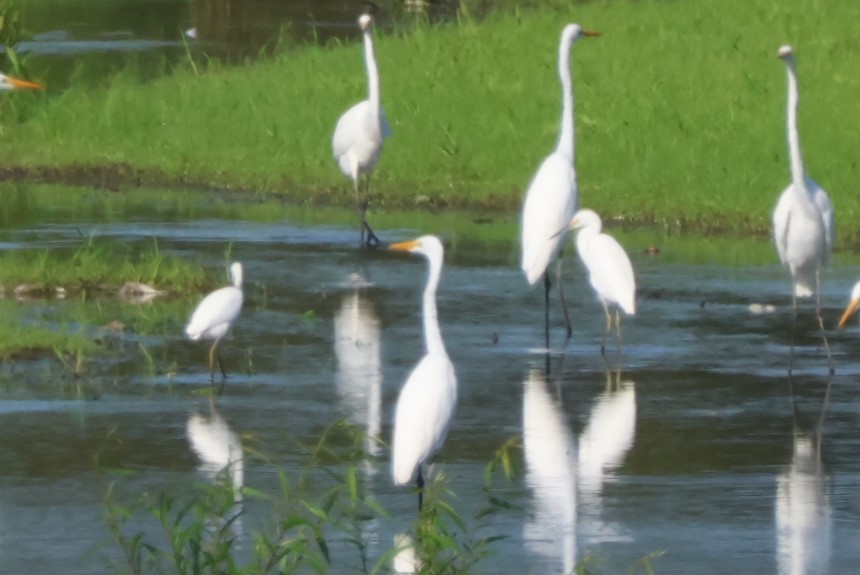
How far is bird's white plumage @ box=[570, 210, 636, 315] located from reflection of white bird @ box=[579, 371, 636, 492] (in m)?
0.78

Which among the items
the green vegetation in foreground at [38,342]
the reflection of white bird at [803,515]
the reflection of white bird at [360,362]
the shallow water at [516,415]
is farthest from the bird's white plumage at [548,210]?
the reflection of white bird at [803,515]

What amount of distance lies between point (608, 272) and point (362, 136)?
17.7 ft

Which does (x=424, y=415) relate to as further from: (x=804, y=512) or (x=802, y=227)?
(x=802, y=227)

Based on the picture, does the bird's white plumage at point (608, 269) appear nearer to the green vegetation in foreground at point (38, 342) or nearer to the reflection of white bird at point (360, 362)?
the reflection of white bird at point (360, 362)

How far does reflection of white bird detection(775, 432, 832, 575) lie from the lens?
7.11 m

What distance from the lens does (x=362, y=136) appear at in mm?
16344

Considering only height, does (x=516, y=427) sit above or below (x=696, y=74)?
below

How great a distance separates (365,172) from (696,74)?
4878 millimetres

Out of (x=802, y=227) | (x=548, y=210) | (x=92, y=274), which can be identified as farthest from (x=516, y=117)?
(x=802, y=227)

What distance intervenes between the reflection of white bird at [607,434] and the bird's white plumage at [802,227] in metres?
1.77

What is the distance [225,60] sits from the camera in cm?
2719

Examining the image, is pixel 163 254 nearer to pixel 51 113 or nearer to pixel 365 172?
pixel 365 172

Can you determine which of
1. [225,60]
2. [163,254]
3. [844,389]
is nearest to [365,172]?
[163,254]

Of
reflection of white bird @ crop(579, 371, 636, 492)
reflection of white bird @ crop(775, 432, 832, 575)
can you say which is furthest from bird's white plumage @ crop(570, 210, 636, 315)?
reflection of white bird @ crop(775, 432, 832, 575)
